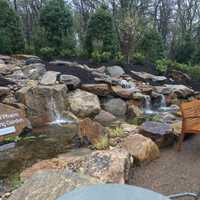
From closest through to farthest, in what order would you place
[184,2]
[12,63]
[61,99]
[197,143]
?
[197,143], [61,99], [12,63], [184,2]

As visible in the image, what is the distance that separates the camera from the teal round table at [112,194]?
1429 mm

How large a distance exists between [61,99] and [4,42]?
158 inches

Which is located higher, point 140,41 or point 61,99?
point 140,41

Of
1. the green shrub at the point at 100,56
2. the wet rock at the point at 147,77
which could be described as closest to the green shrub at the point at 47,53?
the green shrub at the point at 100,56

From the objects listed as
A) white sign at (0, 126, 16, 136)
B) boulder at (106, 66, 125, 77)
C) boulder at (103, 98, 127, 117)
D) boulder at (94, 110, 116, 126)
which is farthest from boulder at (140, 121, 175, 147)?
→ boulder at (106, 66, 125, 77)

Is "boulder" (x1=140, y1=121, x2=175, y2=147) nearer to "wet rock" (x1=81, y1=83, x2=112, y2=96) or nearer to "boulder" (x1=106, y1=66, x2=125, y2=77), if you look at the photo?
"wet rock" (x1=81, y1=83, x2=112, y2=96)

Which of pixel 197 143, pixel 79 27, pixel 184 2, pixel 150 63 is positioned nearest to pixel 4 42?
pixel 150 63

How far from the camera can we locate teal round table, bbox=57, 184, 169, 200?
143cm

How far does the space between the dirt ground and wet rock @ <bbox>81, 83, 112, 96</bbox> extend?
375 centimetres

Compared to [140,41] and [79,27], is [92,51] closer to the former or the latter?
[140,41]

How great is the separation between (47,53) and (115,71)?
7.85 ft

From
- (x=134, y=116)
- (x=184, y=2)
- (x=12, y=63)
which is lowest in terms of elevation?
(x=134, y=116)

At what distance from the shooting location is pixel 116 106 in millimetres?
7430

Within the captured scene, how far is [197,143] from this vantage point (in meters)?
4.24
